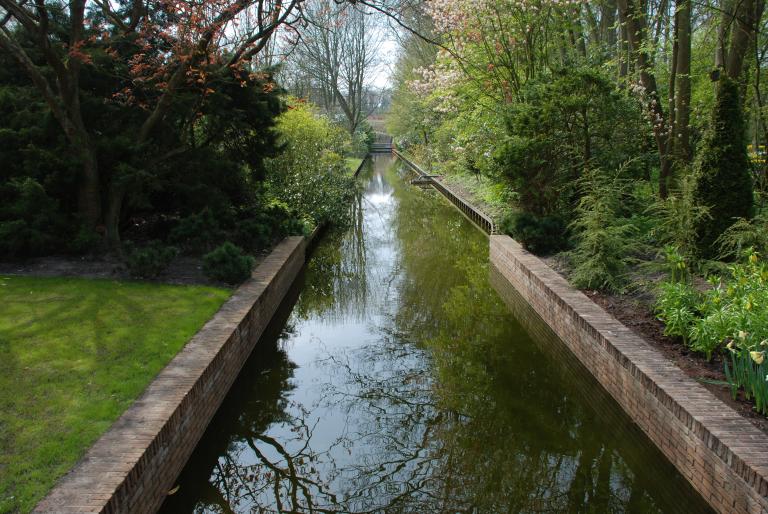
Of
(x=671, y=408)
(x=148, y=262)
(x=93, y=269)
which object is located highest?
(x=148, y=262)

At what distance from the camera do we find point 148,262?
851cm

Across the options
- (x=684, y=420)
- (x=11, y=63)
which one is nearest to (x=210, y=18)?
(x=11, y=63)

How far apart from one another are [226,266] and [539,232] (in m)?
5.77

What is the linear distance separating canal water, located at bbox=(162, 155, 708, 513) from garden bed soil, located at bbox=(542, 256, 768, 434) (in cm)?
76

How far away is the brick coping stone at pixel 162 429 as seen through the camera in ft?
12.2

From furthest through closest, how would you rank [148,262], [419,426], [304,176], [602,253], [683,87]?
[304,176] → [683,87] → [602,253] → [148,262] → [419,426]

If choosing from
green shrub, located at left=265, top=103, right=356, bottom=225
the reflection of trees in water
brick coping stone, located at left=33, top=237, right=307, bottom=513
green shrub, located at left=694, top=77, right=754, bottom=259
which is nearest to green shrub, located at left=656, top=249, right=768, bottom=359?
green shrub, located at left=694, top=77, right=754, bottom=259

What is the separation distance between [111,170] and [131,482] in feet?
23.6

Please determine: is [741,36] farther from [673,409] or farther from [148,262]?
[148,262]

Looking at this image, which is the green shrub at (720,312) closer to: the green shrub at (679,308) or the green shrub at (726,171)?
the green shrub at (679,308)

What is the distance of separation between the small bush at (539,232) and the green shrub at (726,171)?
3.17 m

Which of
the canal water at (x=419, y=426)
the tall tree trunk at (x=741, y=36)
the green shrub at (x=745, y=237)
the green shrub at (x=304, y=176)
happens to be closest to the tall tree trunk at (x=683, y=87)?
the tall tree trunk at (x=741, y=36)

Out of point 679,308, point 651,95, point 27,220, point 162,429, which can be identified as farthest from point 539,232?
point 27,220

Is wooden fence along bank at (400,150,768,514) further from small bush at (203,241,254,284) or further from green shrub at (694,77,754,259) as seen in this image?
small bush at (203,241,254,284)
